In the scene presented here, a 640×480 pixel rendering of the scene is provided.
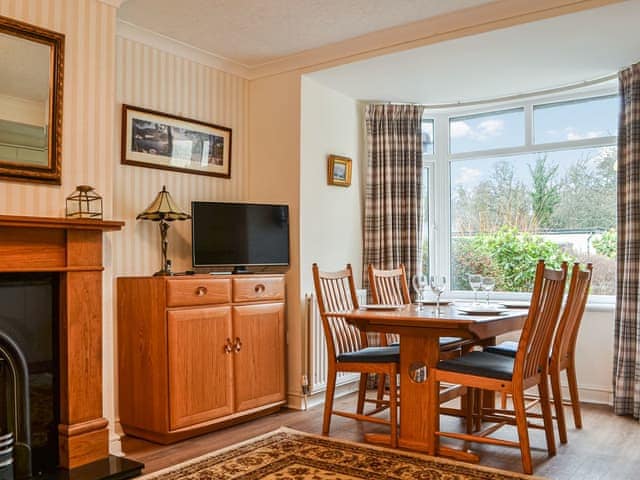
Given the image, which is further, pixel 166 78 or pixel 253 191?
pixel 253 191

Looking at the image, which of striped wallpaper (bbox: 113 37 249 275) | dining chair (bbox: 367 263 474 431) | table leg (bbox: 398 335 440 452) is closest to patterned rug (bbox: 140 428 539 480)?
table leg (bbox: 398 335 440 452)

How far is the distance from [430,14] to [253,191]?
1.82 metres

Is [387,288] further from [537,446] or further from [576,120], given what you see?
[576,120]

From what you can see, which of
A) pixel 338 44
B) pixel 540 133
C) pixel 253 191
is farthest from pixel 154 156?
pixel 540 133

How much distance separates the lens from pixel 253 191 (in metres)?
4.61

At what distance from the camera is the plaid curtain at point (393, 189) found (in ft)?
16.3

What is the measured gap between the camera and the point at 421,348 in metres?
3.23

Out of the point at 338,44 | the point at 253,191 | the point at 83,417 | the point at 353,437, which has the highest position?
the point at 338,44

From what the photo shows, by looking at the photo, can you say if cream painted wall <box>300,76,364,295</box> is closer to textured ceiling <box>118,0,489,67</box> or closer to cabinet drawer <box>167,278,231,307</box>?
textured ceiling <box>118,0,489,67</box>

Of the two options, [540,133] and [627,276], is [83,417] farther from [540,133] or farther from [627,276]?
Result: [540,133]

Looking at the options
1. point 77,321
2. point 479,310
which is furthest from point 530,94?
point 77,321

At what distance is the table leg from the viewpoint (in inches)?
125

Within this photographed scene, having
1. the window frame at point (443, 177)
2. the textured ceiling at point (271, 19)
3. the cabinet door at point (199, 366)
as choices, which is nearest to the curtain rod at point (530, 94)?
the window frame at point (443, 177)

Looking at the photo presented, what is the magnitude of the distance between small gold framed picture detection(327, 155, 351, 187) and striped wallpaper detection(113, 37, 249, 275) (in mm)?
651
